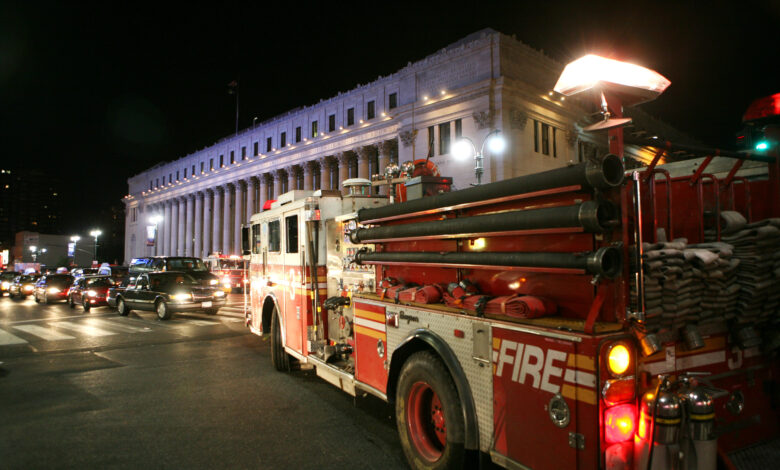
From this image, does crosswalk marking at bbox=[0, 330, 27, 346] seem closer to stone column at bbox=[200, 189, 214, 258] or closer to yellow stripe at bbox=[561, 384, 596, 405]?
yellow stripe at bbox=[561, 384, 596, 405]

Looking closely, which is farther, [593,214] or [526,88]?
[526,88]

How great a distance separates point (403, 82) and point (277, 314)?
40903mm

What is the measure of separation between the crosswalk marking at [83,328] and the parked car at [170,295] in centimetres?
195

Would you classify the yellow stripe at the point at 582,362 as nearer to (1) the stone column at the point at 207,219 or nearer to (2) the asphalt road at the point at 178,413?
(2) the asphalt road at the point at 178,413

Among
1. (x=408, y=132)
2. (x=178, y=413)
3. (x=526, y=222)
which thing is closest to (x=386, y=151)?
(x=408, y=132)

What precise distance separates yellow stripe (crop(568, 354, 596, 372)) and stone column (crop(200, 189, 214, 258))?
83055mm

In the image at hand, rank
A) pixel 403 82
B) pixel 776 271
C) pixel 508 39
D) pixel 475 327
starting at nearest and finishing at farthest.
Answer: pixel 776 271 → pixel 475 327 → pixel 508 39 → pixel 403 82

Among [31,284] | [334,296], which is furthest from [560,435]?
[31,284]

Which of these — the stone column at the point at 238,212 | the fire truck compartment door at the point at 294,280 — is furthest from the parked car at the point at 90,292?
the stone column at the point at 238,212

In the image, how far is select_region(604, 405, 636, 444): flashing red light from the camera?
2516 mm

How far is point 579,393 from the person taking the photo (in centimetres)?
258

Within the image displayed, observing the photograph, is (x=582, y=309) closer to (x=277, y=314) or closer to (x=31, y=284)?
(x=277, y=314)

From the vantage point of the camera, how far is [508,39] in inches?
1516

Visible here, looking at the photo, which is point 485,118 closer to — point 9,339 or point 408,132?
point 408,132
